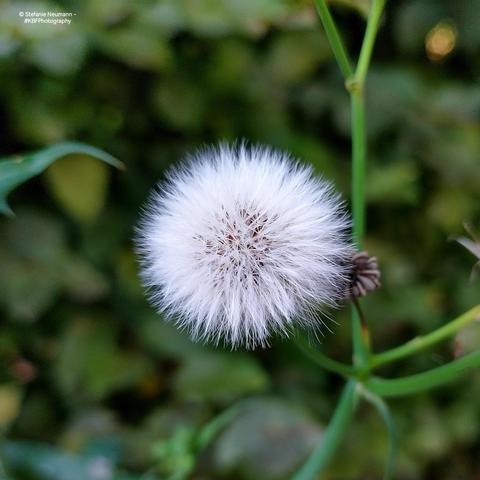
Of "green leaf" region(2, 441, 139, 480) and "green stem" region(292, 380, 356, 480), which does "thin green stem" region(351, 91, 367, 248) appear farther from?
"green leaf" region(2, 441, 139, 480)

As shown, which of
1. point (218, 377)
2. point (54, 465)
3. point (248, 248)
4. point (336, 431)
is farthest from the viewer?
point (218, 377)

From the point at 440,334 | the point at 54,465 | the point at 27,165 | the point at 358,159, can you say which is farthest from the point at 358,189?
the point at 54,465

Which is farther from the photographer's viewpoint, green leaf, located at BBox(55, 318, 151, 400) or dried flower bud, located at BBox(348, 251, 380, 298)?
green leaf, located at BBox(55, 318, 151, 400)

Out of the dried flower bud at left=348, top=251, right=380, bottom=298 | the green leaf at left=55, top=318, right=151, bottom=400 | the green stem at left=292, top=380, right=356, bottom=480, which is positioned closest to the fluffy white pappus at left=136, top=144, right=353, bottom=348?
the dried flower bud at left=348, top=251, right=380, bottom=298

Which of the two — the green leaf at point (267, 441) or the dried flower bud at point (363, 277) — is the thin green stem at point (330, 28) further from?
the green leaf at point (267, 441)

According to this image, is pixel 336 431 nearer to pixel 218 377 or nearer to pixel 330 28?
pixel 330 28

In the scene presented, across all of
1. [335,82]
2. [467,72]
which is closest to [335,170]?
[335,82]
